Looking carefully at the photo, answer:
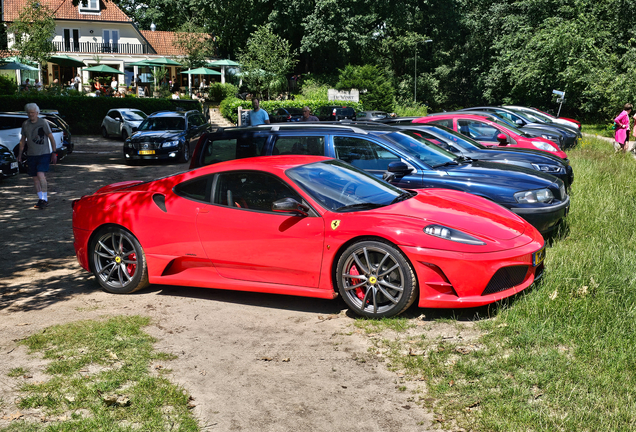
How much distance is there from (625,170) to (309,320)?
1104 centimetres

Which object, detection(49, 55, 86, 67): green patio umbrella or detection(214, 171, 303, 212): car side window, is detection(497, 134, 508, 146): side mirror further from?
detection(49, 55, 86, 67): green patio umbrella

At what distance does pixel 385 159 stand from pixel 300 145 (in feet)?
3.73

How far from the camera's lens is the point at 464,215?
6.01 m

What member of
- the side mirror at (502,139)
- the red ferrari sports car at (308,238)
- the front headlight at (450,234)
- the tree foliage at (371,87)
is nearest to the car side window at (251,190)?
the red ferrari sports car at (308,238)

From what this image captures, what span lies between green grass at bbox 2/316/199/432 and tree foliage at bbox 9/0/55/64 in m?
36.9

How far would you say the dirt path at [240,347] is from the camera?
4129 millimetres

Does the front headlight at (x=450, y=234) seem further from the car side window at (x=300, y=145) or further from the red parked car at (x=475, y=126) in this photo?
the red parked car at (x=475, y=126)

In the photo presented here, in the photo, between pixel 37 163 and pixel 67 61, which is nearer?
pixel 37 163

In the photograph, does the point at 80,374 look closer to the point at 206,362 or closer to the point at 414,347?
the point at 206,362

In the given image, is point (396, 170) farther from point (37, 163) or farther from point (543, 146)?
point (543, 146)

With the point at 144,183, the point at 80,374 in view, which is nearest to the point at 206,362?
the point at 80,374

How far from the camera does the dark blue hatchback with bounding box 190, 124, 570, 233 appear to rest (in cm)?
806

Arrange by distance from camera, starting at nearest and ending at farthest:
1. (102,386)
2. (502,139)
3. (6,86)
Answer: (102,386) → (502,139) → (6,86)

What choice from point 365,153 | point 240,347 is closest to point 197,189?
point 240,347
